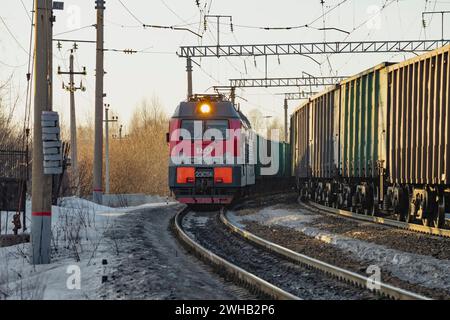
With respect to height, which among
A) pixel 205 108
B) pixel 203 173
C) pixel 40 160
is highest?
pixel 205 108

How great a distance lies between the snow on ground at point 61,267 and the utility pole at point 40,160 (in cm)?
35

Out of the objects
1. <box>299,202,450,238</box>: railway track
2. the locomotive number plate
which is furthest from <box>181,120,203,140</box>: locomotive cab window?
<box>299,202,450,238</box>: railway track

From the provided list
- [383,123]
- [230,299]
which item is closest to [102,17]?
[383,123]

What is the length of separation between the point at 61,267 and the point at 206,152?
1184cm

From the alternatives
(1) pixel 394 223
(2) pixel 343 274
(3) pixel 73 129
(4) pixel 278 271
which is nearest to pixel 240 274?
(4) pixel 278 271

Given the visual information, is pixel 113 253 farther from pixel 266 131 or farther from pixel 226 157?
pixel 266 131

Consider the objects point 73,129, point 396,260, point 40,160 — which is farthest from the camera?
point 73,129

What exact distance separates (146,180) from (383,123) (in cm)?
3998

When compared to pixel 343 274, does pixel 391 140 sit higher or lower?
higher

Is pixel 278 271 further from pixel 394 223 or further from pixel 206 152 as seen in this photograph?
pixel 206 152

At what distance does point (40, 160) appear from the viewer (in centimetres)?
1145

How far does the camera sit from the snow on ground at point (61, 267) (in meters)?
8.51

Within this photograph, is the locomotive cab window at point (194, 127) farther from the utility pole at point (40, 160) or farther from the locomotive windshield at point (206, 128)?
the utility pole at point (40, 160)

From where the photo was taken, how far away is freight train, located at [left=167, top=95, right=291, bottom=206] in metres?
22.1
